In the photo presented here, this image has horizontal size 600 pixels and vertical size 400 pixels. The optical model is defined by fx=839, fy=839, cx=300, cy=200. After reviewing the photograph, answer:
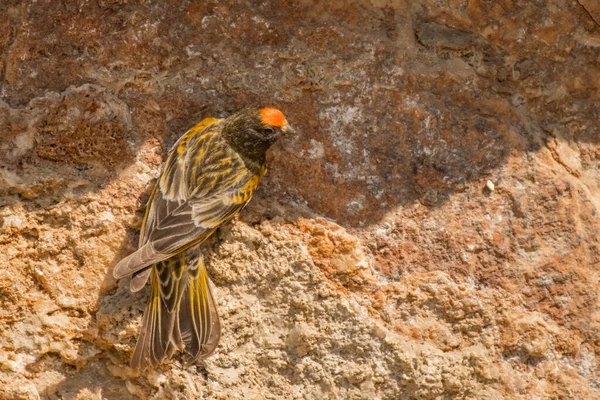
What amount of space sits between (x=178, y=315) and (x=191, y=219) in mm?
545

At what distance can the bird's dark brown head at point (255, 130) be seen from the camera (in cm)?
480

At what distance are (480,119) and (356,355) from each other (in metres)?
1.57

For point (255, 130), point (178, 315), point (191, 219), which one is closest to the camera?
point (178, 315)

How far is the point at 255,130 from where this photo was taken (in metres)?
4.87

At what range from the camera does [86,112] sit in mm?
4734

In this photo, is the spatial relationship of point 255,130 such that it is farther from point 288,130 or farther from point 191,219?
point 191,219

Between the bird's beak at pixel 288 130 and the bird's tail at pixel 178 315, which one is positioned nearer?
the bird's tail at pixel 178 315

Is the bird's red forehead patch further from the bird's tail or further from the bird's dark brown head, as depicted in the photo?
the bird's tail

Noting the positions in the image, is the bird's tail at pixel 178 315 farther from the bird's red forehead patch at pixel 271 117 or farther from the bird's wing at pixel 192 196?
the bird's red forehead patch at pixel 271 117

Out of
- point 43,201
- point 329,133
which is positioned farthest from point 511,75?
point 43,201

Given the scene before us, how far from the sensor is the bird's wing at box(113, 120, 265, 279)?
14.7ft

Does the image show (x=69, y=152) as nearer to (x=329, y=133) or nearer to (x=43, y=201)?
(x=43, y=201)

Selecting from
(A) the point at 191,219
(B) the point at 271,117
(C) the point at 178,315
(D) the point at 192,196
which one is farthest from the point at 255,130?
(C) the point at 178,315

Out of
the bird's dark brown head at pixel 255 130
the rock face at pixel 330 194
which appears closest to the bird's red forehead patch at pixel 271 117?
the bird's dark brown head at pixel 255 130
